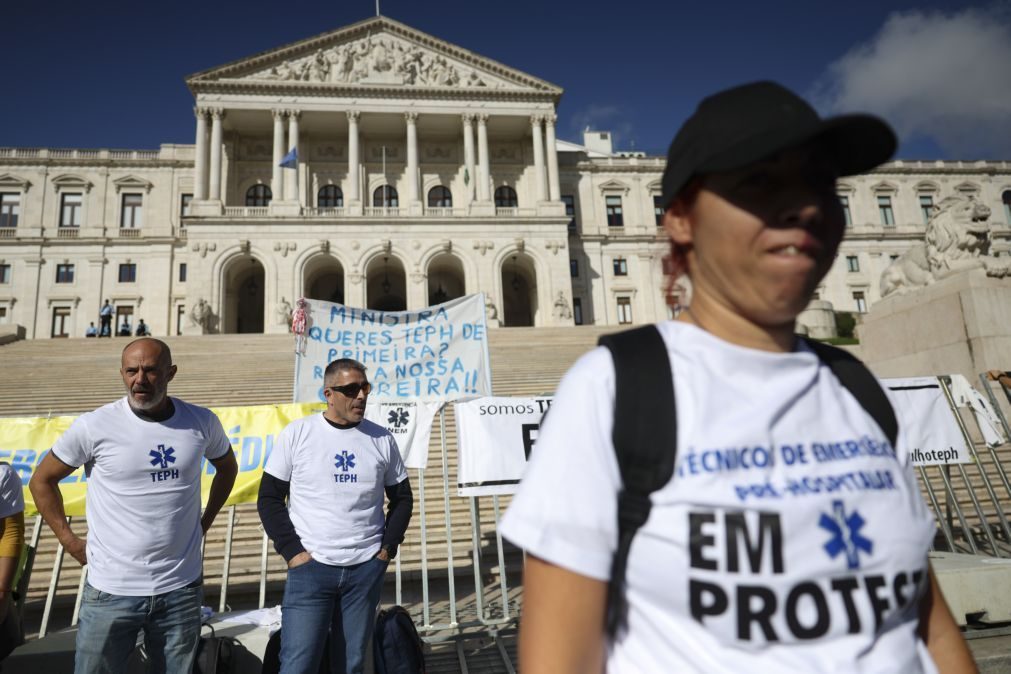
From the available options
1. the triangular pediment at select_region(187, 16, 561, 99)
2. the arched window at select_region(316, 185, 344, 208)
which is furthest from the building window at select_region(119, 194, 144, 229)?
the arched window at select_region(316, 185, 344, 208)

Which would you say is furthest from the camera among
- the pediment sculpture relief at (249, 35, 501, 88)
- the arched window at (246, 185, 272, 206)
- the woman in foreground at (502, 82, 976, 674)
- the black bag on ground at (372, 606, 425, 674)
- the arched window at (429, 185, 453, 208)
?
the arched window at (429, 185, 453, 208)

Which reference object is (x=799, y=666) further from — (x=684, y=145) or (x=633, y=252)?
(x=633, y=252)

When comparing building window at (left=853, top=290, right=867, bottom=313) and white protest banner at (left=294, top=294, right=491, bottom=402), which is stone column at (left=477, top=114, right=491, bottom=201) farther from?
white protest banner at (left=294, top=294, right=491, bottom=402)

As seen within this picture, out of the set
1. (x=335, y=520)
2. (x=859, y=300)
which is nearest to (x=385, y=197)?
(x=859, y=300)

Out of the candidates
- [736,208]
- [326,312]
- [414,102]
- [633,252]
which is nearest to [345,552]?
[736,208]

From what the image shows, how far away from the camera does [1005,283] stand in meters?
9.52

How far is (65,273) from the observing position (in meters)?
36.9

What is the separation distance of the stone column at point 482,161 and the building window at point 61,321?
2596 centimetres

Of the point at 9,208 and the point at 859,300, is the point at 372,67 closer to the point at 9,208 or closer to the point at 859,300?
the point at 9,208

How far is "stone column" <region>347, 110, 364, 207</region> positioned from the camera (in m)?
35.2

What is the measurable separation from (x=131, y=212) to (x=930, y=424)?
44319mm

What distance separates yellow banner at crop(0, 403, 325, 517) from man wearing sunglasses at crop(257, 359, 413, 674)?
2738mm

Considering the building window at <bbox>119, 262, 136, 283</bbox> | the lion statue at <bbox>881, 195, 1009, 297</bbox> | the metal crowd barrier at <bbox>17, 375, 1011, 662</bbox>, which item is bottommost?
the metal crowd barrier at <bbox>17, 375, 1011, 662</bbox>

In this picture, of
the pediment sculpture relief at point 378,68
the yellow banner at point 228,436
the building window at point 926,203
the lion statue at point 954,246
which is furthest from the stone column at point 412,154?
the building window at point 926,203
